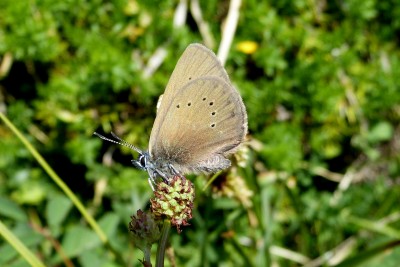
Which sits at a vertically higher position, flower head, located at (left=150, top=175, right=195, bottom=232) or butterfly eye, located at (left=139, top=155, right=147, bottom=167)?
flower head, located at (left=150, top=175, right=195, bottom=232)

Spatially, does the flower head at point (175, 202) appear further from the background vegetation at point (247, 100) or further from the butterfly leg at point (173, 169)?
the background vegetation at point (247, 100)

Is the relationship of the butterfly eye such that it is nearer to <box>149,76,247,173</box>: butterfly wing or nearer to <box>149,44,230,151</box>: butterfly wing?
<box>149,76,247,173</box>: butterfly wing

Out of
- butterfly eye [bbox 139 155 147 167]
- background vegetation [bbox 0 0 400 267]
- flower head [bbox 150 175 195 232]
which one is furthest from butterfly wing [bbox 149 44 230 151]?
background vegetation [bbox 0 0 400 267]

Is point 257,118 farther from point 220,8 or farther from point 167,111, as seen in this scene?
point 167,111

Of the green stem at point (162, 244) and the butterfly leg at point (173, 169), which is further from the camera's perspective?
the butterfly leg at point (173, 169)

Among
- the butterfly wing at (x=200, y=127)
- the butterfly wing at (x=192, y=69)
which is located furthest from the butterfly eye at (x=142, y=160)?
the butterfly wing at (x=192, y=69)
